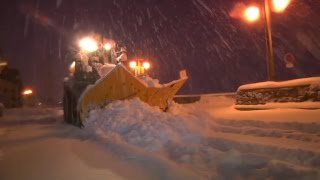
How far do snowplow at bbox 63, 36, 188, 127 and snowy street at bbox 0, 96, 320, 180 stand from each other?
2.47m

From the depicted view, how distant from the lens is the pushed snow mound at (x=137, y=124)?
26.2 feet

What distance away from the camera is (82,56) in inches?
592

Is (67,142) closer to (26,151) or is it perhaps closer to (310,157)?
(26,151)

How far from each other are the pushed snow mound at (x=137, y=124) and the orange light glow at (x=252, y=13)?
18.3ft

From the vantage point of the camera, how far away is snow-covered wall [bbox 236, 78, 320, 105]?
8344mm

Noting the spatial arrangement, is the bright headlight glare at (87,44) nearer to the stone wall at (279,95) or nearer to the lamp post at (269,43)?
the stone wall at (279,95)

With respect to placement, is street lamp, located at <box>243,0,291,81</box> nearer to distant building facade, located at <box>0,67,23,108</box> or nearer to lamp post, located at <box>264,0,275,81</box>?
lamp post, located at <box>264,0,275,81</box>

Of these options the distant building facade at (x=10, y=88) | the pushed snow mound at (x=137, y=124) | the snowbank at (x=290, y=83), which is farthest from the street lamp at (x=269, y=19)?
the distant building facade at (x=10, y=88)

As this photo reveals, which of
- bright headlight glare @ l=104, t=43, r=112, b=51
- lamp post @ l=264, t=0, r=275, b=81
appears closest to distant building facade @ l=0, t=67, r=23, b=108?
bright headlight glare @ l=104, t=43, r=112, b=51

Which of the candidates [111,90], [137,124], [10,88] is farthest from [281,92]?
[10,88]

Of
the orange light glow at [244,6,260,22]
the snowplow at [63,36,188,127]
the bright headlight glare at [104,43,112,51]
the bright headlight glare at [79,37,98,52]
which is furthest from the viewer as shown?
the bright headlight glare at [104,43,112,51]

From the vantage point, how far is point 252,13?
11805mm

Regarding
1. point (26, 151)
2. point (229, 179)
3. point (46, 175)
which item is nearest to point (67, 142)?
point (26, 151)

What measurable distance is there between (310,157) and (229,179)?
1604mm
